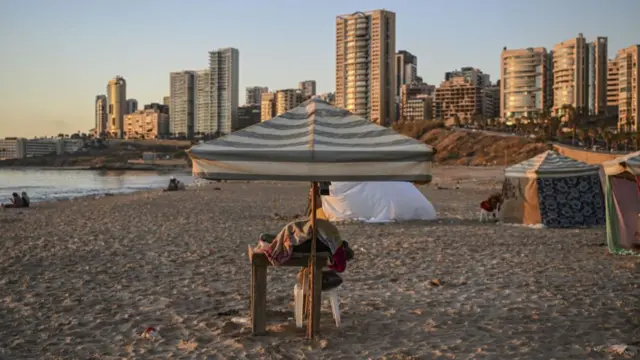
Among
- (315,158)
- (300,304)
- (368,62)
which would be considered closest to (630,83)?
(368,62)

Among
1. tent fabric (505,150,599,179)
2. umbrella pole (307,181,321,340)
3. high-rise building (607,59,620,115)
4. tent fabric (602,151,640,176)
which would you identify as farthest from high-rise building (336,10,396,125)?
umbrella pole (307,181,321,340)

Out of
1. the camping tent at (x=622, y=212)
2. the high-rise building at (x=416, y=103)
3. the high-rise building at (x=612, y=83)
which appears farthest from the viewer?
the high-rise building at (x=416, y=103)

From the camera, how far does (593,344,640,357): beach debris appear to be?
532 centimetres

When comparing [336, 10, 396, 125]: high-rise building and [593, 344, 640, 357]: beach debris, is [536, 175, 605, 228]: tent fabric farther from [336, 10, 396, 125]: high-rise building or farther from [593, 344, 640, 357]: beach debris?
[336, 10, 396, 125]: high-rise building

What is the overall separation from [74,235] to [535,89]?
160296 millimetres

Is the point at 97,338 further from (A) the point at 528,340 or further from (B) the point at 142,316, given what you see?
(A) the point at 528,340

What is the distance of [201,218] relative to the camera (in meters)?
18.8

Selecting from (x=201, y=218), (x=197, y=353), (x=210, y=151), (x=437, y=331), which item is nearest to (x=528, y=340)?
(x=437, y=331)

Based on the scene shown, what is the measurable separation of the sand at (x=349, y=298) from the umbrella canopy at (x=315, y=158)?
152 cm

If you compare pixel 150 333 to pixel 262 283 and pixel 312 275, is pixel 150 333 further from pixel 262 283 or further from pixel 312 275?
pixel 312 275

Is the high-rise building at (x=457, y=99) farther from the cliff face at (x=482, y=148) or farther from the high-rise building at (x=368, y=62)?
the cliff face at (x=482, y=148)

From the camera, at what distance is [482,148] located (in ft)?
313

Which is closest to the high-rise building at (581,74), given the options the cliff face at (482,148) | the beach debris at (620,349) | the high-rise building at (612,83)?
the high-rise building at (612,83)

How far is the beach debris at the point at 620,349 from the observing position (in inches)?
210
